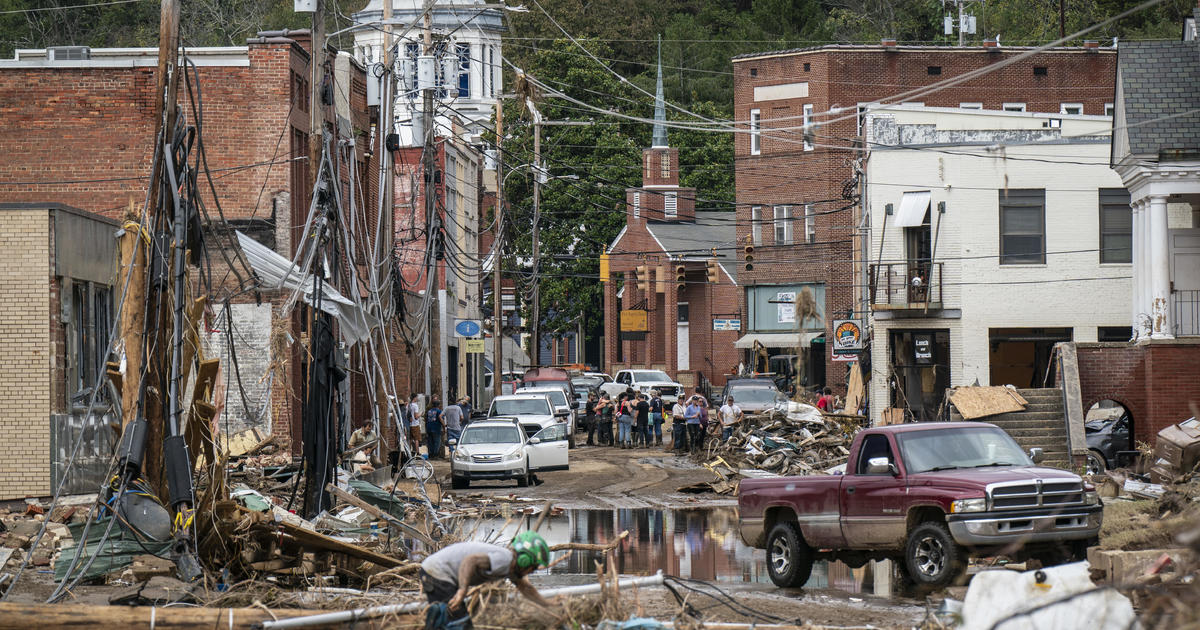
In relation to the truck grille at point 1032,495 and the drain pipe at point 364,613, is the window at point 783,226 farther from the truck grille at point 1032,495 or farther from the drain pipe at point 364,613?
the drain pipe at point 364,613

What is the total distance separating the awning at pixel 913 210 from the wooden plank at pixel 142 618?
29.9m

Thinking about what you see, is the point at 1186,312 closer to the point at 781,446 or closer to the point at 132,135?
the point at 781,446

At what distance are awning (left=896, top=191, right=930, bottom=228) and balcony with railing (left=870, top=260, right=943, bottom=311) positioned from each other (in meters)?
1.24

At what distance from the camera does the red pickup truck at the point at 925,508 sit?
48.9 feet

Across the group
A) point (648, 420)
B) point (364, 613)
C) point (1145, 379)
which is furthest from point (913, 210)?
point (364, 613)

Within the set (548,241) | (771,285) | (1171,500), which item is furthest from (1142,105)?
(548,241)

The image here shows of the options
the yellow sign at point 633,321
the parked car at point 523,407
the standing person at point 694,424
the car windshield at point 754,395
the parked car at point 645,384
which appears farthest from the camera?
the yellow sign at point 633,321

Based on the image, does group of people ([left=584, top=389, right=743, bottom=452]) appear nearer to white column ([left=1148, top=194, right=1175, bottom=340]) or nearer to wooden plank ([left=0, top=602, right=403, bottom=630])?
white column ([left=1148, top=194, right=1175, bottom=340])

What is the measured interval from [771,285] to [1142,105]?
34.4 meters

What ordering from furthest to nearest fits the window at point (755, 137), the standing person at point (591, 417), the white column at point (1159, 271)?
the window at point (755, 137) < the standing person at point (591, 417) < the white column at point (1159, 271)

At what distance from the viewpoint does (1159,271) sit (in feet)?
99.3

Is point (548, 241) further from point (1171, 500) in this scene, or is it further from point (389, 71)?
point (1171, 500)

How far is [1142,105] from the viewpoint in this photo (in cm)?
3047

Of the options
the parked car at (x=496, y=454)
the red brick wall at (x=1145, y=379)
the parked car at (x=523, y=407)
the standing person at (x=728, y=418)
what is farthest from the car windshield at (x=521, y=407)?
the red brick wall at (x=1145, y=379)
